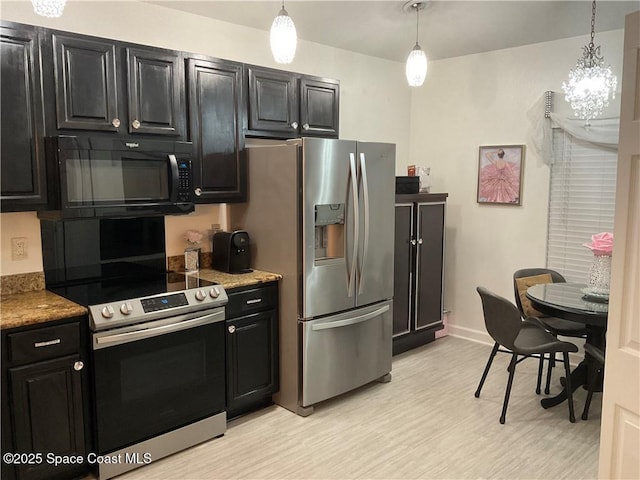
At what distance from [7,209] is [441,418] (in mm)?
2839

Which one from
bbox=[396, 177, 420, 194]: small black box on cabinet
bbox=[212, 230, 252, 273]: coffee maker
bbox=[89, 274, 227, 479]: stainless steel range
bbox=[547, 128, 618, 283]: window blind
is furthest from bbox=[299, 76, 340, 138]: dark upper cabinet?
bbox=[547, 128, 618, 283]: window blind

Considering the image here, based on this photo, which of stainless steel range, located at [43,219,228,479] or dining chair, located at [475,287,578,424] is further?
dining chair, located at [475,287,578,424]

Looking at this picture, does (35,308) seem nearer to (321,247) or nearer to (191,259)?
(191,259)

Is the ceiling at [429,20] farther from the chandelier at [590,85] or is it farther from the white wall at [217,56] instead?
the chandelier at [590,85]

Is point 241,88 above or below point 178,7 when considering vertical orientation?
below

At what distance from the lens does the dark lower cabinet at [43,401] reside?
7.61 feet

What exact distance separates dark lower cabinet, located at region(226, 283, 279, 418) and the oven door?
97mm

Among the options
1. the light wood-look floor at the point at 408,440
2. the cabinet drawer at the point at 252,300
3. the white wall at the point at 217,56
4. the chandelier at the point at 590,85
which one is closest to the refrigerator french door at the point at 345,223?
the cabinet drawer at the point at 252,300

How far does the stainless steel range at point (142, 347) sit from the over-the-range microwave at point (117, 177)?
→ 1.32 ft

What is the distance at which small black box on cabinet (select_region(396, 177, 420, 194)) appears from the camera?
428 centimetres

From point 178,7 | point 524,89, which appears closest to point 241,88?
point 178,7

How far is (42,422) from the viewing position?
241 cm

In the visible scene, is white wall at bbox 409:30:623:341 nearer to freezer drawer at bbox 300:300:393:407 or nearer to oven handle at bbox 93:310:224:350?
freezer drawer at bbox 300:300:393:407

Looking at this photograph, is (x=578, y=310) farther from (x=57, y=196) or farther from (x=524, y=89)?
(x=57, y=196)
